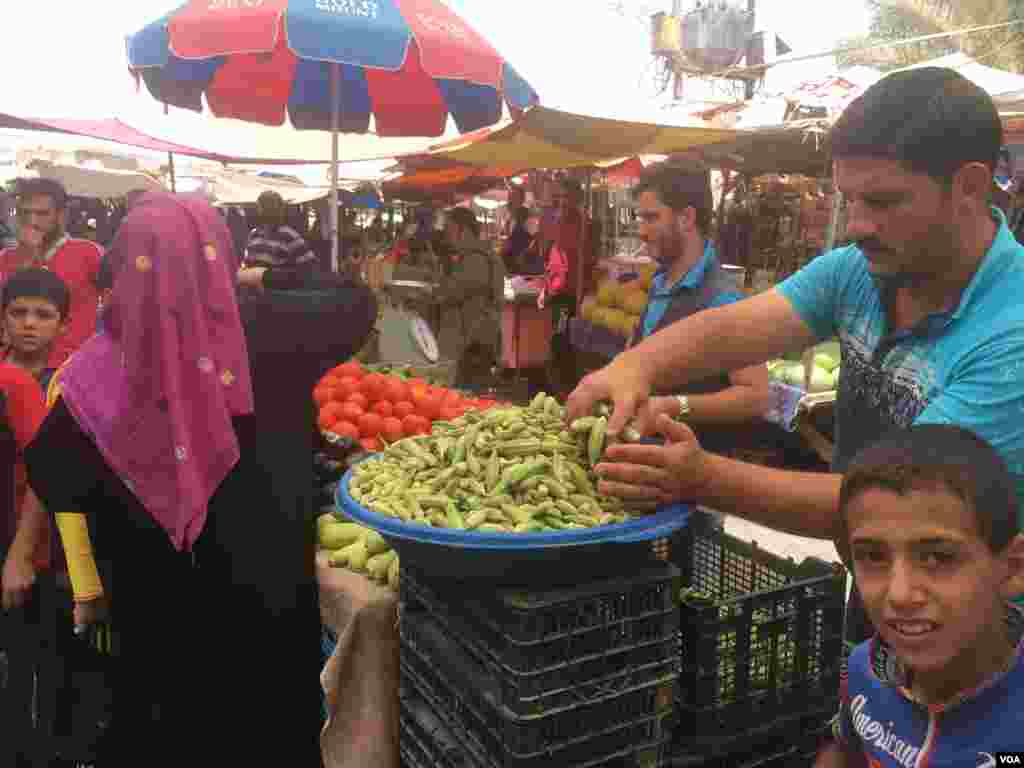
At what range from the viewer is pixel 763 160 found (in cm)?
965

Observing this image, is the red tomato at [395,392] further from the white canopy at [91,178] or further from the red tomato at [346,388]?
the white canopy at [91,178]

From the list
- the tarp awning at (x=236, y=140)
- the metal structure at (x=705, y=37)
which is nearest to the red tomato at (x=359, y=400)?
the tarp awning at (x=236, y=140)

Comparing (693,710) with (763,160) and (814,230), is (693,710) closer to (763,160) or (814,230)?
(763,160)

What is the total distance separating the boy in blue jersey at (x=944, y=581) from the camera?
1.33 meters

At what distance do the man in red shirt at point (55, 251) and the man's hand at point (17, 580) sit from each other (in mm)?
2616

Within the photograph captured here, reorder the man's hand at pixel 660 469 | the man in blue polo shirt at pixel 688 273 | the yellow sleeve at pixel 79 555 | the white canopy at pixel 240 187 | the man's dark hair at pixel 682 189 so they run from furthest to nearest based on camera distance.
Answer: the white canopy at pixel 240 187 → the man's dark hair at pixel 682 189 → the man in blue polo shirt at pixel 688 273 → the yellow sleeve at pixel 79 555 → the man's hand at pixel 660 469

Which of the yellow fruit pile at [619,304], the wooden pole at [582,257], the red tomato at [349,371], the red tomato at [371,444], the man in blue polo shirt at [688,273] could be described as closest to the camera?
the man in blue polo shirt at [688,273]

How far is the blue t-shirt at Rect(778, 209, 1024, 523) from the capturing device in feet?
4.88

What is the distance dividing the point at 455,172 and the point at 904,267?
11.5m

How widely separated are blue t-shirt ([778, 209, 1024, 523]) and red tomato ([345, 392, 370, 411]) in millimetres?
2716

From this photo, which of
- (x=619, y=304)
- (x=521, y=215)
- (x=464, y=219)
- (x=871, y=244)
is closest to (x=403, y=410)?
(x=871, y=244)

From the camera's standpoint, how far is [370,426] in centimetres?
408

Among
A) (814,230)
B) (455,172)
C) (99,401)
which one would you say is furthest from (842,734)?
(455,172)

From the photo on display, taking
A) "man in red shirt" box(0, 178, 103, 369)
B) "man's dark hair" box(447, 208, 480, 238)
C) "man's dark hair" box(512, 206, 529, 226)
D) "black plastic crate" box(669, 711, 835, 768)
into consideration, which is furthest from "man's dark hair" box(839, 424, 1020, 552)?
"man's dark hair" box(512, 206, 529, 226)
